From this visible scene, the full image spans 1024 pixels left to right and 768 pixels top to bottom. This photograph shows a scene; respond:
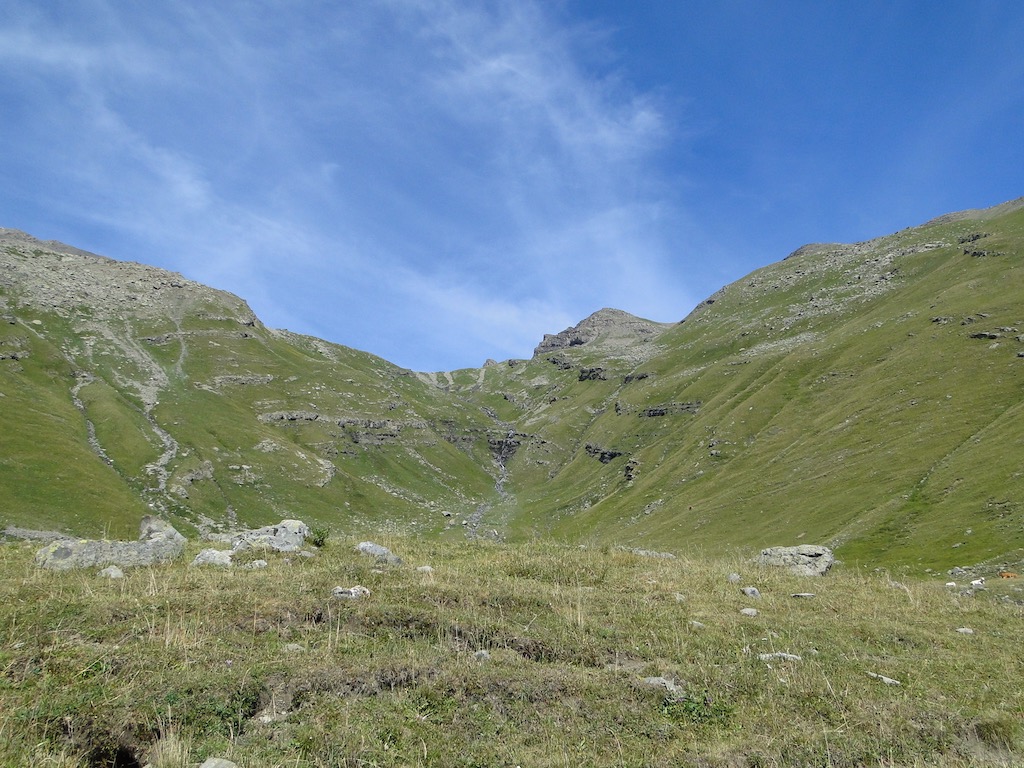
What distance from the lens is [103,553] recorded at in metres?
16.9

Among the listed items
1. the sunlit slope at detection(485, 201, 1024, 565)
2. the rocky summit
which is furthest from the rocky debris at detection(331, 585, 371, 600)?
the sunlit slope at detection(485, 201, 1024, 565)

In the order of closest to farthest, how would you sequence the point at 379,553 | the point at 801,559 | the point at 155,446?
the point at 379,553 → the point at 801,559 → the point at 155,446

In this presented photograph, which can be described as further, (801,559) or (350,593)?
(801,559)

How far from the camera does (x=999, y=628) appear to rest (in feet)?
53.0

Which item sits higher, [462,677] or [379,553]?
[379,553]

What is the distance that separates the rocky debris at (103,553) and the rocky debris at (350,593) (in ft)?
22.9

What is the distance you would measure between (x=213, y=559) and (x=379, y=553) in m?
5.51

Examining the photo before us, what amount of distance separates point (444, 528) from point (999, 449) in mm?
114192

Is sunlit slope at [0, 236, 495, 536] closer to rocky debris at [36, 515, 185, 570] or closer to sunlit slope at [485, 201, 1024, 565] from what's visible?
sunlit slope at [485, 201, 1024, 565]

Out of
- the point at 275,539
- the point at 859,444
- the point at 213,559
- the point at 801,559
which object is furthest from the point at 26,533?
the point at 859,444

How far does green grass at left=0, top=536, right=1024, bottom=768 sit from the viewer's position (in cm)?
819

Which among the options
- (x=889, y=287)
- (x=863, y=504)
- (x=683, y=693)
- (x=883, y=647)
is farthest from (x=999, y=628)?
(x=889, y=287)

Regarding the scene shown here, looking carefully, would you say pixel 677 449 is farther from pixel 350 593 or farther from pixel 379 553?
pixel 350 593

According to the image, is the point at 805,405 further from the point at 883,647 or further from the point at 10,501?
the point at 10,501
